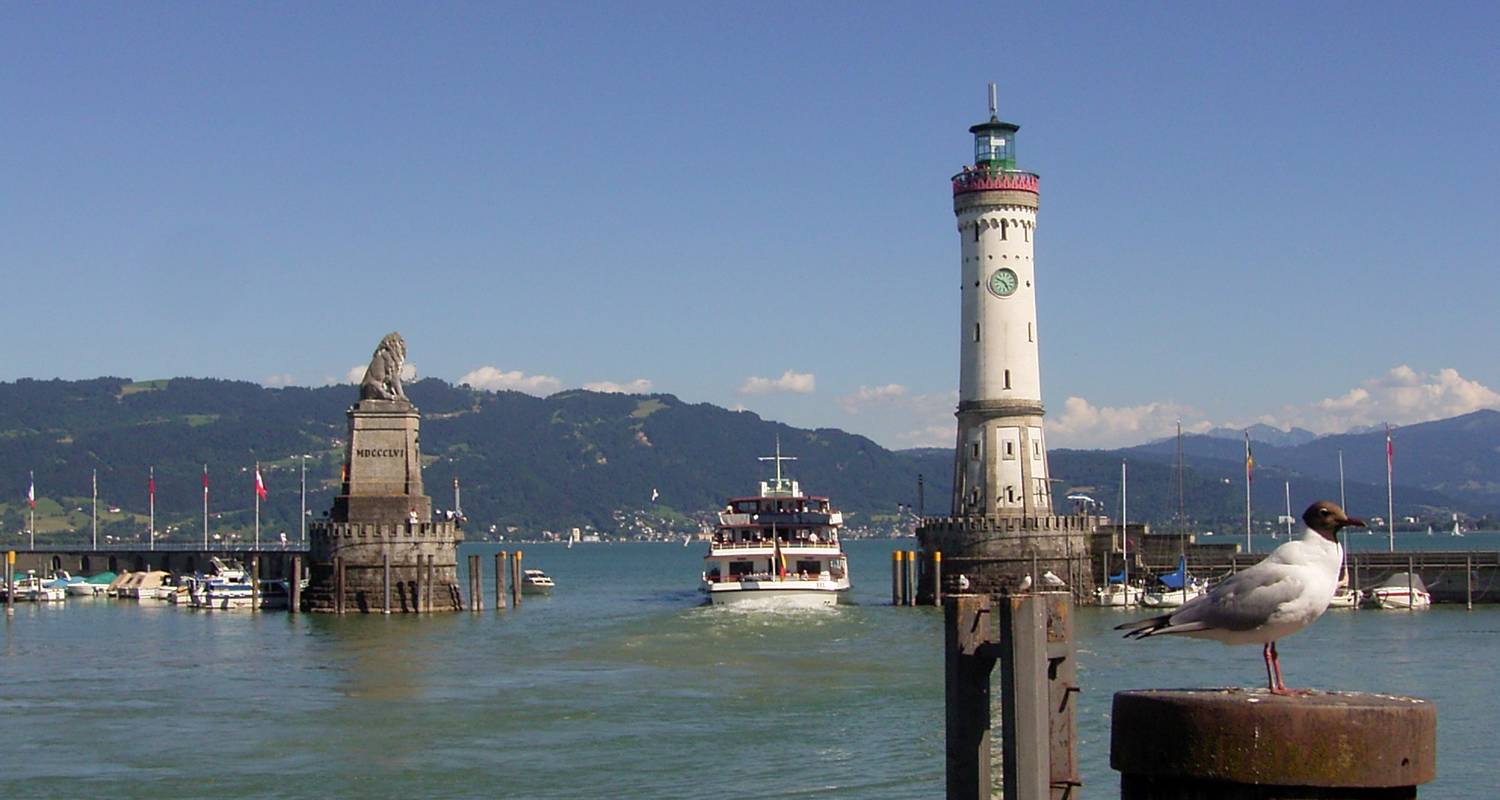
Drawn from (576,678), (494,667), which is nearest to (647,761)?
(576,678)

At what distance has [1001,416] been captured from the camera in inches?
3120

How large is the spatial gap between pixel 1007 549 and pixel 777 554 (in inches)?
404

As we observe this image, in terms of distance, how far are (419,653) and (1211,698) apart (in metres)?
56.0

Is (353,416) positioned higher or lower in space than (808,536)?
higher

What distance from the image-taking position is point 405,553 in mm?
76500

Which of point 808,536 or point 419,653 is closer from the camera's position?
→ point 419,653

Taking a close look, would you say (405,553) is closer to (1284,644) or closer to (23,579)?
(1284,644)

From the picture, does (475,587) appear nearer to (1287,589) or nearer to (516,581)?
(516,581)

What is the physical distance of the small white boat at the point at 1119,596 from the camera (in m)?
81.7

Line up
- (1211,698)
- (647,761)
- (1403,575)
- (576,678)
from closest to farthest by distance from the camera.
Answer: (1211,698) < (647,761) < (576,678) < (1403,575)

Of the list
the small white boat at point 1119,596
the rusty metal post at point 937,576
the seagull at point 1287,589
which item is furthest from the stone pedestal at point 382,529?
the seagull at point 1287,589

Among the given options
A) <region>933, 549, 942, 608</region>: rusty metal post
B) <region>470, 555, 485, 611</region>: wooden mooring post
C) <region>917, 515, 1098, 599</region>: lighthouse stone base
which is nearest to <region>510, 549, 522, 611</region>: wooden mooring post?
<region>470, 555, 485, 611</region>: wooden mooring post

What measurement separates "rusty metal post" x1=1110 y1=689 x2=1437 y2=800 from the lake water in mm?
25412

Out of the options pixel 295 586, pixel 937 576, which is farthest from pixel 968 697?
pixel 295 586
